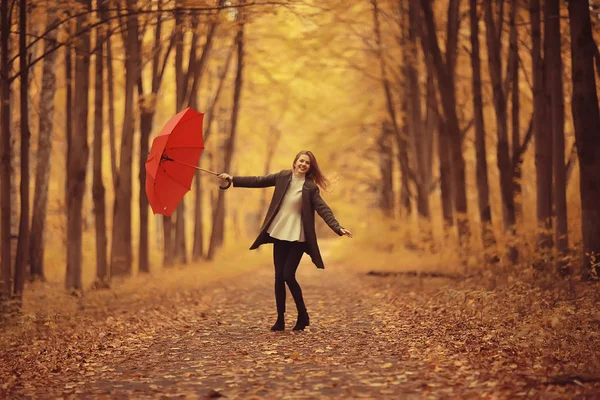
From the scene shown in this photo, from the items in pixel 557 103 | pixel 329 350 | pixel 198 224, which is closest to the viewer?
pixel 329 350

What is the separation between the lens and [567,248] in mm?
A: 12523

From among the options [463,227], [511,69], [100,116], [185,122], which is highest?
[511,69]

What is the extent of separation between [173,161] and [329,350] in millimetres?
3060

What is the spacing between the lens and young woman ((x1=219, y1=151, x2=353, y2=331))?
8969 mm

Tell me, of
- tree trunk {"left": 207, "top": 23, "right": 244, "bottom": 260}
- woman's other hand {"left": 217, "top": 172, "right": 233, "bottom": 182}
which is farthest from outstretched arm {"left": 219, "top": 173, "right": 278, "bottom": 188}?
tree trunk {"left": 207, "top": 23, "right": 244, "bottom": 260}

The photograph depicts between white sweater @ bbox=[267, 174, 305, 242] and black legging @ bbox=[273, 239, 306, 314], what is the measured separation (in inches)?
6.0

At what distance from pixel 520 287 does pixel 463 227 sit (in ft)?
22.1

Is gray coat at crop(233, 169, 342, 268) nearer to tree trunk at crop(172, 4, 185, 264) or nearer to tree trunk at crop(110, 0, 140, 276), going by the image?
tree trunk at crop(172, 4, 185, 264)

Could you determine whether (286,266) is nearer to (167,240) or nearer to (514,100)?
(514,100)

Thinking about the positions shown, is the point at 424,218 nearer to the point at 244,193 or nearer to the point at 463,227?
the point at 463,227

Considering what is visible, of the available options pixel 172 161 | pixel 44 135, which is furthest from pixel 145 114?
pixel 172 161

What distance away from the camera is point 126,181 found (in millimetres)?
16672

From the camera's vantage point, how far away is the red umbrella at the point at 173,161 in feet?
28.6

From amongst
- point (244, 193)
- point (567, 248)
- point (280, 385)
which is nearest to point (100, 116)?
point (567, 248)
